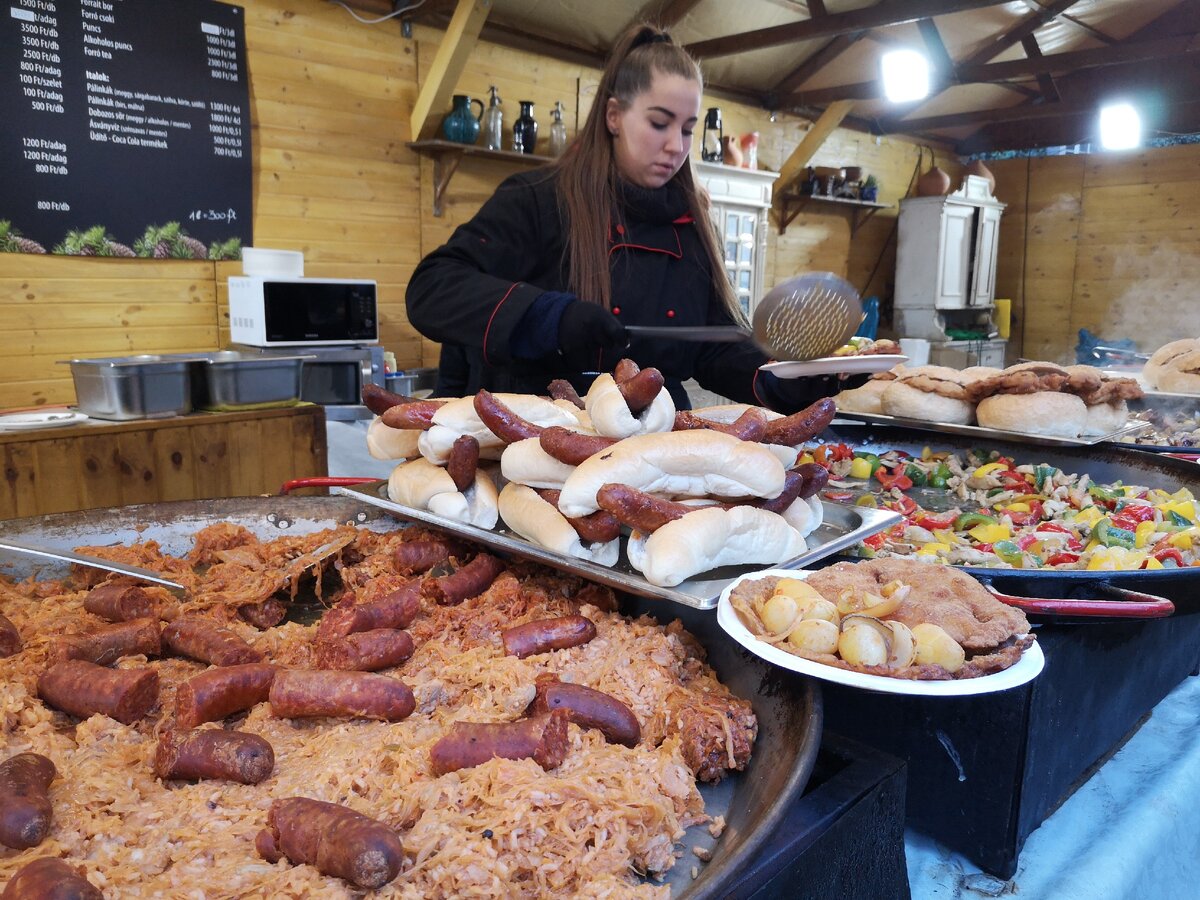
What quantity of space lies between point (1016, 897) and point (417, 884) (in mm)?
1026

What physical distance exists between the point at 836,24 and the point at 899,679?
696 centimetres

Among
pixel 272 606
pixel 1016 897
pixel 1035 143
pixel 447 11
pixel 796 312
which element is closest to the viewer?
pixel 1016 897

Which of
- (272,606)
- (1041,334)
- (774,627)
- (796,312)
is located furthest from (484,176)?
(1041,334)

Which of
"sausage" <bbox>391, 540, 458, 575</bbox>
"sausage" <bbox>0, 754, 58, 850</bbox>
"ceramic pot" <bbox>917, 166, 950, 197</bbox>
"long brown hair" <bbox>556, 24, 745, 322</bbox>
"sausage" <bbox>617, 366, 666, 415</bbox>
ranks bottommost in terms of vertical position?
"sausage" <bbox>0, 754, 58, 850</bbox>

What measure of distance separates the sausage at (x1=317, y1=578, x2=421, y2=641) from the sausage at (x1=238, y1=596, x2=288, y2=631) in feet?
0.59

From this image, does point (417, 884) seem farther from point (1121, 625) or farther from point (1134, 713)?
point (1134, 713)

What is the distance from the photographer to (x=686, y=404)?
310cm

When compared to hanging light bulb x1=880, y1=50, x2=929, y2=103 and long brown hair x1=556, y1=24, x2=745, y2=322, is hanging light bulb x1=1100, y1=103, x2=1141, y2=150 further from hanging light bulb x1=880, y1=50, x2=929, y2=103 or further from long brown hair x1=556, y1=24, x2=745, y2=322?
long brown hair x1=556, y1=24, x2=745, y2=322

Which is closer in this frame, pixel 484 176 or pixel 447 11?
pixel 447 11

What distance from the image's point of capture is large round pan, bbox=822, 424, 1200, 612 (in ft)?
4.63

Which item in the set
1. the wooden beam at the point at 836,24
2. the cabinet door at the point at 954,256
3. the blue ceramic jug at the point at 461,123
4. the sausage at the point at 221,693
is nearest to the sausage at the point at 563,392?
the sausage at the point at 221,693

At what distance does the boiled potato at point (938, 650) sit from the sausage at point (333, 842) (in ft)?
2.25

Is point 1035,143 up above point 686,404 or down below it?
above

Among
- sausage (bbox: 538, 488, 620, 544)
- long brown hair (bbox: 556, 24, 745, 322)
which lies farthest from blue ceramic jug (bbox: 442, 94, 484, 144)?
sausage (bbox: 538, 488, 620, 544)
